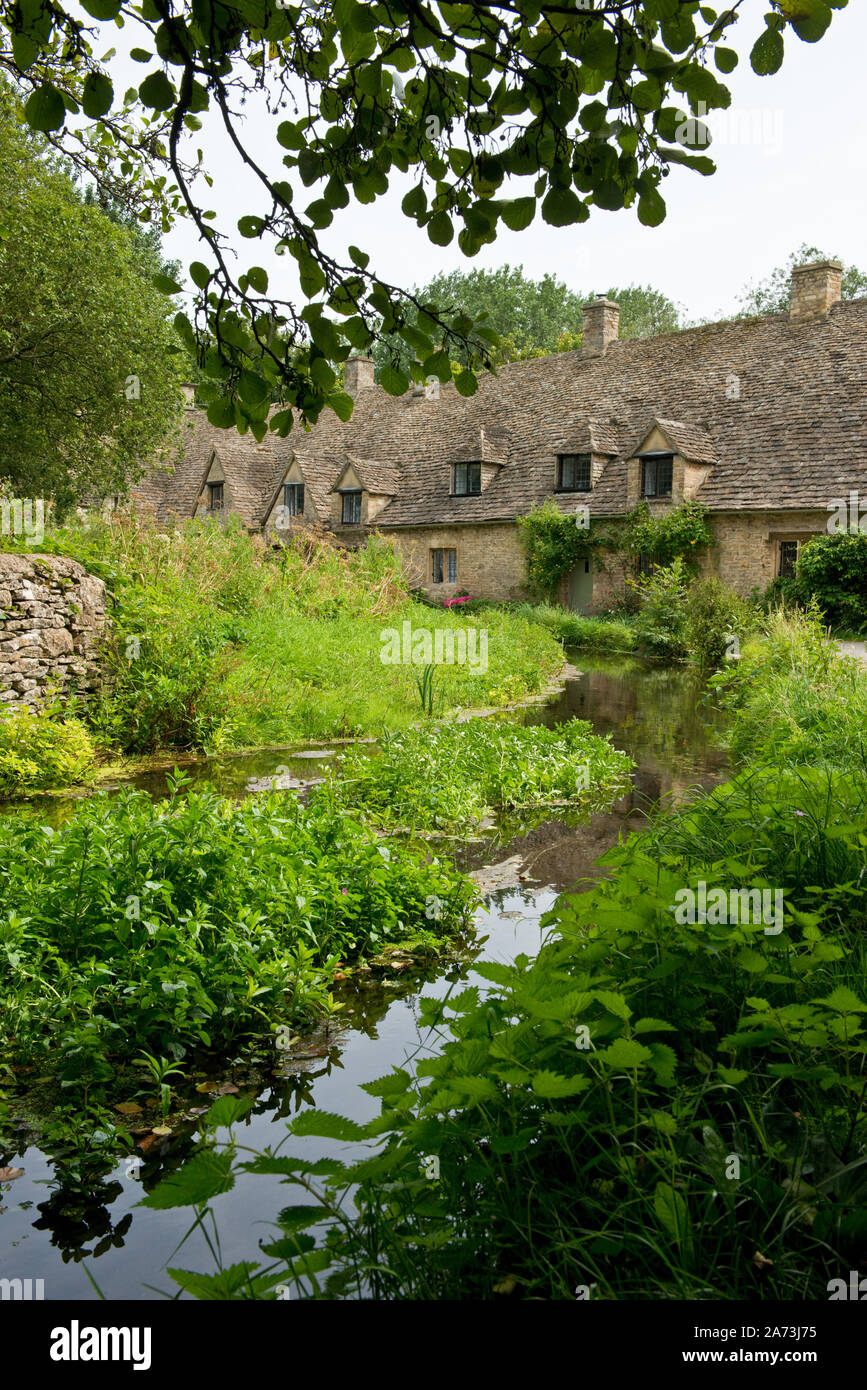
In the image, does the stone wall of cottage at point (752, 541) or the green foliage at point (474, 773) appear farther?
the stone wall of cottage at point (752, 541)

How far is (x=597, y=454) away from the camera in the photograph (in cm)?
3025

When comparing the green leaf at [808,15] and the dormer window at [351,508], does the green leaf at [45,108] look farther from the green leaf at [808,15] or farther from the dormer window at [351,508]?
the dormer window at [351,508]

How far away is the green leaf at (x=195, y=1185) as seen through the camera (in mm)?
2182

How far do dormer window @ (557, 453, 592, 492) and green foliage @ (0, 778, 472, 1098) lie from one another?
2627 cm

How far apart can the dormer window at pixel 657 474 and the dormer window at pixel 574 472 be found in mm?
2170

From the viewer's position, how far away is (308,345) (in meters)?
3.89

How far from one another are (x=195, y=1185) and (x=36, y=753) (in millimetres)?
7661

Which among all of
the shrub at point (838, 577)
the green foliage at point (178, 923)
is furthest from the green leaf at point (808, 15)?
the shrub at point (838, 577)

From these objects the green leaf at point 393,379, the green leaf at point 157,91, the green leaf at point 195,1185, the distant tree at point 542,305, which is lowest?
the green leaf at point 195,1185

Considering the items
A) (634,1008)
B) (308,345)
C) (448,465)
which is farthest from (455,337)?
(448,465)

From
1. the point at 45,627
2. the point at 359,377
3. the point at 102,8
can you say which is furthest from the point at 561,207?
the point at 359,377

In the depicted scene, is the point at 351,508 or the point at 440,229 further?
the point at 351,508

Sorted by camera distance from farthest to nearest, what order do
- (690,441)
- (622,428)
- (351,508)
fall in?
(351,508) → (622,428) → (690,441)

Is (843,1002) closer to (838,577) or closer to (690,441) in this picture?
(838,577)
